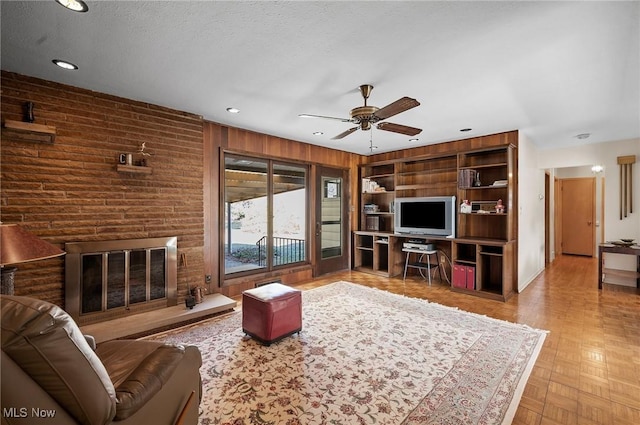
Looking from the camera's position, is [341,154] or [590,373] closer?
[590,373]

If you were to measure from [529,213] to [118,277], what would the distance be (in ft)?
20.4

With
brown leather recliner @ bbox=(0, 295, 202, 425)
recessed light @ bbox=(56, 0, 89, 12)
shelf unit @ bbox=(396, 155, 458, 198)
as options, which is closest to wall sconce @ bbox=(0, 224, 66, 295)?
brown leather recliner @ bbox=(0, 295, 202, 425)

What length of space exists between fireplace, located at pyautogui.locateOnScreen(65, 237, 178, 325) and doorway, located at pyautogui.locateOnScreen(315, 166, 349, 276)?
8.97 ft

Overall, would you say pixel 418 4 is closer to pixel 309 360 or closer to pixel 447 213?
pixel 309 360

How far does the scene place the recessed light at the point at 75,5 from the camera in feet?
5.56

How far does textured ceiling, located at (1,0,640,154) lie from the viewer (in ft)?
5.88

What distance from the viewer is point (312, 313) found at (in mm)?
3602

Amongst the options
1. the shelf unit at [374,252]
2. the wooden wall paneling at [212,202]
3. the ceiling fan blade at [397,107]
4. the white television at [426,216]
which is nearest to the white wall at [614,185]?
the white television at [426,216]

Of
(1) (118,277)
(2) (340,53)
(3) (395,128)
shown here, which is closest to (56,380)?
(2) (340,53)

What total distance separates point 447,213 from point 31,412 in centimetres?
502

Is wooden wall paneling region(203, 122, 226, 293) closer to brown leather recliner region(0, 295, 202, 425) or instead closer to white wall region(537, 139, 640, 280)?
brown leather recliner region(0, 295, 202, 425)

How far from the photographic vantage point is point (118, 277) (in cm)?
322

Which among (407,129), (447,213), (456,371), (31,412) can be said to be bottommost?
(456,371)

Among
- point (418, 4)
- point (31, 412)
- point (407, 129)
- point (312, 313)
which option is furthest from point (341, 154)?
point (31, 412)
